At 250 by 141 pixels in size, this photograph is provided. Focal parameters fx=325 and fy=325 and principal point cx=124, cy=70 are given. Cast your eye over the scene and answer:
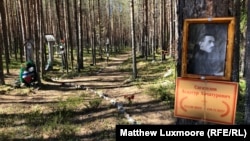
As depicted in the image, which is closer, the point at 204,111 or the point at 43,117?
the point at 204,111

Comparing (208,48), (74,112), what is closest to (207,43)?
(208,48)

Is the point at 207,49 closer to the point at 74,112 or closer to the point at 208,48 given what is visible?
the point at 208,48

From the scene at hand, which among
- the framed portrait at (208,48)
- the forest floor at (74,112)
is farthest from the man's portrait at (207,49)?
the forest floor at (74,112)

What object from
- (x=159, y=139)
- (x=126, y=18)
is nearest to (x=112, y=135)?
(x=159, y=139)

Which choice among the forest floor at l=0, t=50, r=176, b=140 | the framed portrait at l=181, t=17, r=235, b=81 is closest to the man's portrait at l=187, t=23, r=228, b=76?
the framed portrait at l=181, t=17, r=235, b=81

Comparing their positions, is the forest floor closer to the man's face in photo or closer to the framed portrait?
the framed portrait

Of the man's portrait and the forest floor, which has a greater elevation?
the man's portrait

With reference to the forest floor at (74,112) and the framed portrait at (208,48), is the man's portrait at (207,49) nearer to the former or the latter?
the framed portrait at (208,48)

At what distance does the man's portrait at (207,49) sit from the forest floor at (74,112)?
5.81m

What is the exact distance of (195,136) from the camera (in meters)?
3.17

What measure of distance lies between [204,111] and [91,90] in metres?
12.6

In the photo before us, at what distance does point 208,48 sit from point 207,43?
0.05m

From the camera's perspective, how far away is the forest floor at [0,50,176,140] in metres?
9.32

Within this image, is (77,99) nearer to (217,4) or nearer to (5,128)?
(5,128)
